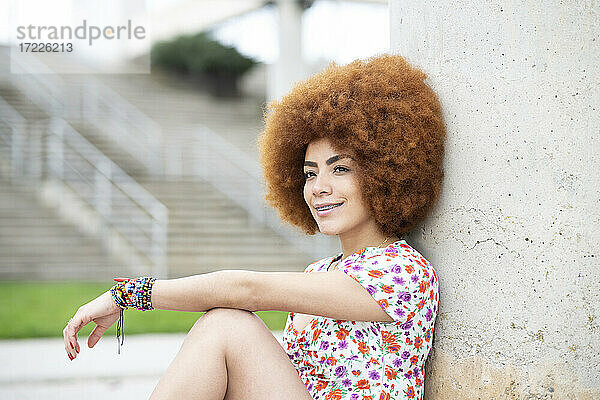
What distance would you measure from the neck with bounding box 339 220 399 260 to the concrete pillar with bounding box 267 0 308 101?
11.7 meters

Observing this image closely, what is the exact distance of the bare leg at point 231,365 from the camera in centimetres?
203

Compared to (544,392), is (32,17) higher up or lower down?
higher up

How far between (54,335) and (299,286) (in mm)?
5175

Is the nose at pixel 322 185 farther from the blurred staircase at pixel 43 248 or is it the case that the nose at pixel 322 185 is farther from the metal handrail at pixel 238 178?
the metal handrail at pixel 238 178

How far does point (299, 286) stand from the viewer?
2.04 metres

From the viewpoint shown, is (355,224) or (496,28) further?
(355,224)

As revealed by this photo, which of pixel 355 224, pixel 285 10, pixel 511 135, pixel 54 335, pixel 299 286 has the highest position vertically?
pixel 285 10

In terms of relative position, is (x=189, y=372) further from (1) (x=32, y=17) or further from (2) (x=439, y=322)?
(1) (x=32, y=17)

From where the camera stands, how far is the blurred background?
6164mm

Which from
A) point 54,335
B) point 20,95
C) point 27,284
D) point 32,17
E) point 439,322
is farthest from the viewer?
point 20,95

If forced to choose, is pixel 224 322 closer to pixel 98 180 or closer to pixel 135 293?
pixel 135 293

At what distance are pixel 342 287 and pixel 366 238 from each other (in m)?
0.36

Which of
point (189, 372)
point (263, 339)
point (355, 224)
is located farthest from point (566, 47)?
point (189, 372)

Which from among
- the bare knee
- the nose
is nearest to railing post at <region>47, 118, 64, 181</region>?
the nose
